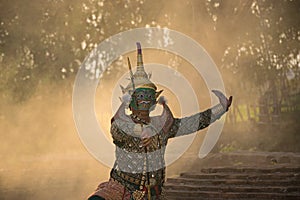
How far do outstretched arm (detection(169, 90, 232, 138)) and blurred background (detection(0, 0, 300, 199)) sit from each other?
7937 mm

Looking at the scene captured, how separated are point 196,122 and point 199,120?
45mm

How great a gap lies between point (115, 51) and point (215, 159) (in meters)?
18.3

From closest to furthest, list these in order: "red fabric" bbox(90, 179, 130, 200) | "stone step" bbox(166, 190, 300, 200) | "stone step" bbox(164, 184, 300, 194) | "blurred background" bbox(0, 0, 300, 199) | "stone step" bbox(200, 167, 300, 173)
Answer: "red fabric" bbox(90, 179, 130, 200) < "stone step" bbox(166, 190, 300, 200) < "stone step" bbox(164, 184, 300, 194) < "stone step" bbox(200, 167, 300, 173) < "blurred background" bbox(0, 0, 300, 199)

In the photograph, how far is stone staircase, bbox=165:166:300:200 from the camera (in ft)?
38.0

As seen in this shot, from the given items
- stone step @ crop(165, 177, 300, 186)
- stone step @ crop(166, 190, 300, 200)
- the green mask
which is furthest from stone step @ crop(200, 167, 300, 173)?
the green mask

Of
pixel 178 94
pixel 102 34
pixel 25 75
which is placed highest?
pixel 102 34

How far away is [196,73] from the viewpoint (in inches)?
719

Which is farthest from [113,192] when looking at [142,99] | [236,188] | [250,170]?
[250,170]

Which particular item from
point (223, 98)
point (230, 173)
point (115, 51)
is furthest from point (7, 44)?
point (223, 98)

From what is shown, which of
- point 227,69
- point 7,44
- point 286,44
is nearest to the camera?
point 286,44

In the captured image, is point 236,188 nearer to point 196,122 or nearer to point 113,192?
point 196,122

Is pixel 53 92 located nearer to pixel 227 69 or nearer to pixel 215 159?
pixel 227 69

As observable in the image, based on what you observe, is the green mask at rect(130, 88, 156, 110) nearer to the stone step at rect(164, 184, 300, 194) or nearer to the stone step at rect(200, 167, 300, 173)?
the stone step at rect(164, 184, 300, 194)

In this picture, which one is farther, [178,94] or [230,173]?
[178,94]
